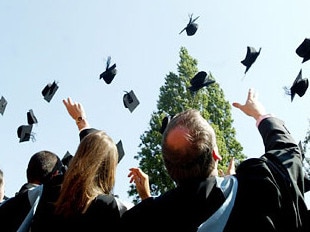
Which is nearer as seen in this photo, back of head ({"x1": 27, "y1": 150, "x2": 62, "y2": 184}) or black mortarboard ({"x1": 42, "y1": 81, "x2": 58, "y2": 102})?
back of head ({"x1": 27, "y1": 150, "x2": 62, "y2": 184})

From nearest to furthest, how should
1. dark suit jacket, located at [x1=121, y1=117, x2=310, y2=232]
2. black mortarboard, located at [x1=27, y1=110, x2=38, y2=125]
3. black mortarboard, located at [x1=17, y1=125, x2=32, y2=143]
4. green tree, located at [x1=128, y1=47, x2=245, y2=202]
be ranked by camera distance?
dark suit jacket, located at [x1=121, y1=117, x2=310, y2=232]
black mortarboard, located at [x1=17, y1=125, x2=32, y2=143]
black mortarboard, located at [x1=27, y1=110, x2=38, y2=125]
green tree, located at [x1=128, y1=47, x2=245, y2=202]

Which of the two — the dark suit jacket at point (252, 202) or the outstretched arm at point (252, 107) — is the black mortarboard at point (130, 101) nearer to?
the outstretched arm at point (252, 107)

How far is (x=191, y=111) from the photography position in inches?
83.9

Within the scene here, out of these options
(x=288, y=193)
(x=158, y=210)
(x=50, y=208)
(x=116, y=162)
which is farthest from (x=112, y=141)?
(x=288, y=193)

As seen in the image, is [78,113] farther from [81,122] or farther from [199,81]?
[199,81]

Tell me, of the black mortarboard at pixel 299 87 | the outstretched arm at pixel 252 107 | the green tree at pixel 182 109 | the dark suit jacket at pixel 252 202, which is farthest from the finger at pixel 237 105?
the green tree at pixel 182 109

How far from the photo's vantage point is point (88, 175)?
2.40 metres

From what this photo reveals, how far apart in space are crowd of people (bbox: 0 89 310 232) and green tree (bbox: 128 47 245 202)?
12.9m

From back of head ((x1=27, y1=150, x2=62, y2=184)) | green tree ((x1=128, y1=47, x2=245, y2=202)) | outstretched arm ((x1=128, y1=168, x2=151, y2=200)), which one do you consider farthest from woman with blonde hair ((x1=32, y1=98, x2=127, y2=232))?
green tree ((x1=128, y1=47, x2=245, y2=202))

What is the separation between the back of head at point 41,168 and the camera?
3167 millimetres

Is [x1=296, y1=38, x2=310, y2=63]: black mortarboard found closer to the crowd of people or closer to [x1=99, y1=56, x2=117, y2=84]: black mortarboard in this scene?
[x1=99, y1=56, x2=117, y2=84]: black mortarboard

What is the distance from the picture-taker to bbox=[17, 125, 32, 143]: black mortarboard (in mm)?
6441

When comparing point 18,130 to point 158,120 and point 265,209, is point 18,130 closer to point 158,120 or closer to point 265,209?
point 265,209

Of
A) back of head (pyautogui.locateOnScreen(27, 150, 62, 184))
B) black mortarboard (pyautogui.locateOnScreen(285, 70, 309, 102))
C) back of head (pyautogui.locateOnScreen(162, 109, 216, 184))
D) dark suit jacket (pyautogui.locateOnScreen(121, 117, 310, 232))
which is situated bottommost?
dark suit jacket (pyautogui.locateOnScreen(121, 117, 310, 232))
